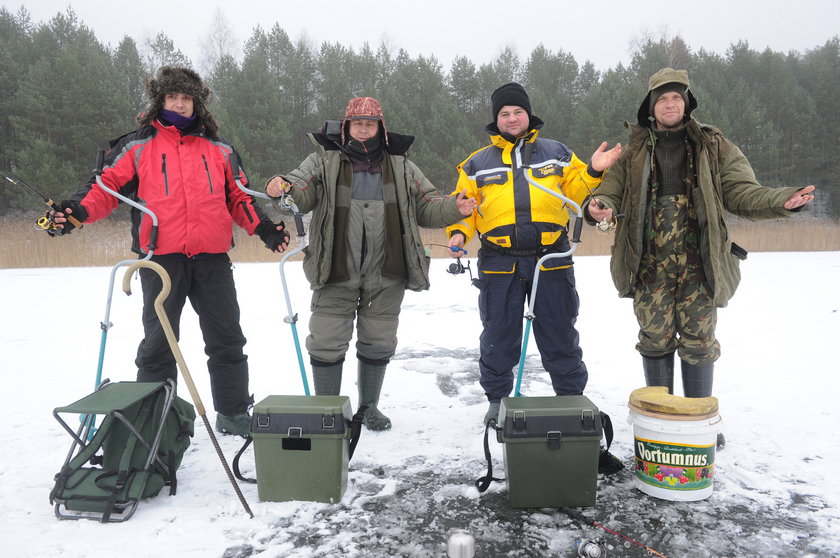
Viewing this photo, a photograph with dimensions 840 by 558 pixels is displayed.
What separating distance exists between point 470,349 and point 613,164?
9.20 ft

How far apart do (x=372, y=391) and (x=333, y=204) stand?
118cm

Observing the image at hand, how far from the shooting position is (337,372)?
335 centimetres

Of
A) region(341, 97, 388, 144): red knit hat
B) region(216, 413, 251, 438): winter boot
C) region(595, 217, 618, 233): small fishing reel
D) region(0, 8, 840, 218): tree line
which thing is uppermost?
region(0, 8, 840, 218): tree line

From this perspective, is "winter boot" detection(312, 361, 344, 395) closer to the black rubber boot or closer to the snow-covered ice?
the snow-covered ice

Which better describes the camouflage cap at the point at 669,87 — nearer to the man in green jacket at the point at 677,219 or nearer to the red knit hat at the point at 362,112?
the man in green jacket at the point at 677,219

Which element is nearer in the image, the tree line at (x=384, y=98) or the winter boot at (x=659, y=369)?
the winter boot at (x=659, y=369)

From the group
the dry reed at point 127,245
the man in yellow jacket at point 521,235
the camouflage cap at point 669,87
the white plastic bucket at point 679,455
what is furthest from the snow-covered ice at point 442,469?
the dry reed at point 127,245

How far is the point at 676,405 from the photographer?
8.11ft

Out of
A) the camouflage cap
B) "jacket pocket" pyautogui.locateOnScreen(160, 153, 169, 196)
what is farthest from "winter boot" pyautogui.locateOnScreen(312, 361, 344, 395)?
the camouflage cap

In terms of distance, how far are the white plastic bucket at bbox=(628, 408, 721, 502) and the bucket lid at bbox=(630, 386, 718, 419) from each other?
0.07ft

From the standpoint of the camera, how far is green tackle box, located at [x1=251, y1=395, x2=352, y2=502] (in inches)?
97.9

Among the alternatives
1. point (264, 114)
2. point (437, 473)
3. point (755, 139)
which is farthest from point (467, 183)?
point (755, 139)

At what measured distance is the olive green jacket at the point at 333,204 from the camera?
3.16 m

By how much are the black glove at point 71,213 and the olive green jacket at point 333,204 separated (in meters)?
1.07
